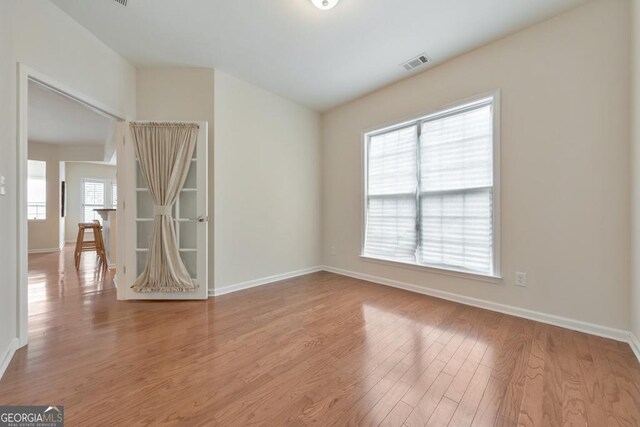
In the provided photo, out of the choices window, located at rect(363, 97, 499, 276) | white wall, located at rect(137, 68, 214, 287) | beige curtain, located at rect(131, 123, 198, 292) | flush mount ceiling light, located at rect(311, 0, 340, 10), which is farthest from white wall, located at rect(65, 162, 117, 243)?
flush mount ceiling light, located at rect(311, 0, 340, 10)

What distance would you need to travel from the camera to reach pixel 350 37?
8.09 ft

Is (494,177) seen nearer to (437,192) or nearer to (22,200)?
(437,192)

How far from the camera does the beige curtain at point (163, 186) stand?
2822 millimetres

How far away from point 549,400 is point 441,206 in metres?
1.97

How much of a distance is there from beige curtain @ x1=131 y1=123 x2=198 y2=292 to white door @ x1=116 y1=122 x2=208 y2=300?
8cm

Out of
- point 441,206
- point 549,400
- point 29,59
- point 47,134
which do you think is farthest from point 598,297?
point 47,134

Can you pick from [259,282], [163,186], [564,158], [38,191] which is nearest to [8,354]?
[163,186]

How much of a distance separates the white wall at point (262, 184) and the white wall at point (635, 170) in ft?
11.2

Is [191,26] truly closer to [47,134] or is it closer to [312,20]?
[312,20]

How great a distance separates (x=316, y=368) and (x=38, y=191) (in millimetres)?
8373

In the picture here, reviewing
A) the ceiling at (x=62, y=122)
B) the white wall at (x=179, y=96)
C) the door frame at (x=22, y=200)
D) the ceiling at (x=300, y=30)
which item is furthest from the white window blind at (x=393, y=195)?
the ceiling at (x=62, y=122)

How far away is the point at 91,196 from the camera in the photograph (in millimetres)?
8133

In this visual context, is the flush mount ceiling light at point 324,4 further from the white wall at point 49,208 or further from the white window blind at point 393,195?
the white wall at point 49,208

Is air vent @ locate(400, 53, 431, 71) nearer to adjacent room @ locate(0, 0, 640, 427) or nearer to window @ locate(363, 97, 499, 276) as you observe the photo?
adjacent room @ locate(0, 0, 640, 427)
